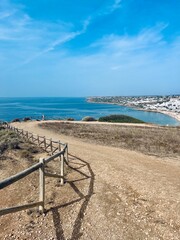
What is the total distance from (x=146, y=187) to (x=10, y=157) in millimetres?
10488

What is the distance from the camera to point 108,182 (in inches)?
452

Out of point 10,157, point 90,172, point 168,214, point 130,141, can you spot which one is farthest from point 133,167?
point 130,141

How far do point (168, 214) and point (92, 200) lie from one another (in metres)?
2.76

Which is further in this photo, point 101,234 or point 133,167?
point 133,167

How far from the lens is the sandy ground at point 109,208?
7145 mm

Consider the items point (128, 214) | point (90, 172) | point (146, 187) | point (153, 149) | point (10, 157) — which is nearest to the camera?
point (128, 214)

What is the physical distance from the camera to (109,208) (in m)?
8.62

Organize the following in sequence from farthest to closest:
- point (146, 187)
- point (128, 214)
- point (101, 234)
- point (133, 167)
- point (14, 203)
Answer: point (133, 167)
point (146, 187)
point (14, 203)
point (128, 214)
point (101, 234)

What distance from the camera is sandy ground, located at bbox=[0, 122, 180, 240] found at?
7.14 m

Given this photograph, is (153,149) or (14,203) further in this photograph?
(153,149)

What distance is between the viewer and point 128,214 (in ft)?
26.9

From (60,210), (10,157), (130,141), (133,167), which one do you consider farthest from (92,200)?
(130,141)

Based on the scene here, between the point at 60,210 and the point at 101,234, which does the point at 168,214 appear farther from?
the point at 60,210

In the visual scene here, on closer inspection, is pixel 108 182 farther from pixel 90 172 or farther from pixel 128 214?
pixel 128 214
